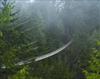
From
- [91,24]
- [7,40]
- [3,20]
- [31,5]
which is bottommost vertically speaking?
[91,24]

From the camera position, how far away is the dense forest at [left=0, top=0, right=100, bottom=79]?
14.6m

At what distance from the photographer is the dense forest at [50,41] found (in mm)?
14617

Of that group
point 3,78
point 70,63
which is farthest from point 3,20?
point 70,63

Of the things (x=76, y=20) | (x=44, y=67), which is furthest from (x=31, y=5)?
(x=44, y=67)

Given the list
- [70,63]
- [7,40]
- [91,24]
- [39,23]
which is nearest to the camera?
[7,40]

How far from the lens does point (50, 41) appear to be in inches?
1267

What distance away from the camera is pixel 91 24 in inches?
1753

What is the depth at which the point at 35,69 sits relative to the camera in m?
20.2

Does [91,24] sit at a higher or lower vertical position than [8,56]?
lower

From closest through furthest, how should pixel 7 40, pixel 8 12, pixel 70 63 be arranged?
pixel 8 12, pixel 7 40, pixel 70 63

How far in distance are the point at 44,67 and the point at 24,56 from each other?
1.53m

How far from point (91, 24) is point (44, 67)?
82.0 ft

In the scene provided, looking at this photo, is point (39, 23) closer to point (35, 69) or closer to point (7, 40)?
point (35, 69)

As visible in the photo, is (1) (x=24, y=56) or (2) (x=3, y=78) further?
(1) (x=24, y=56)
